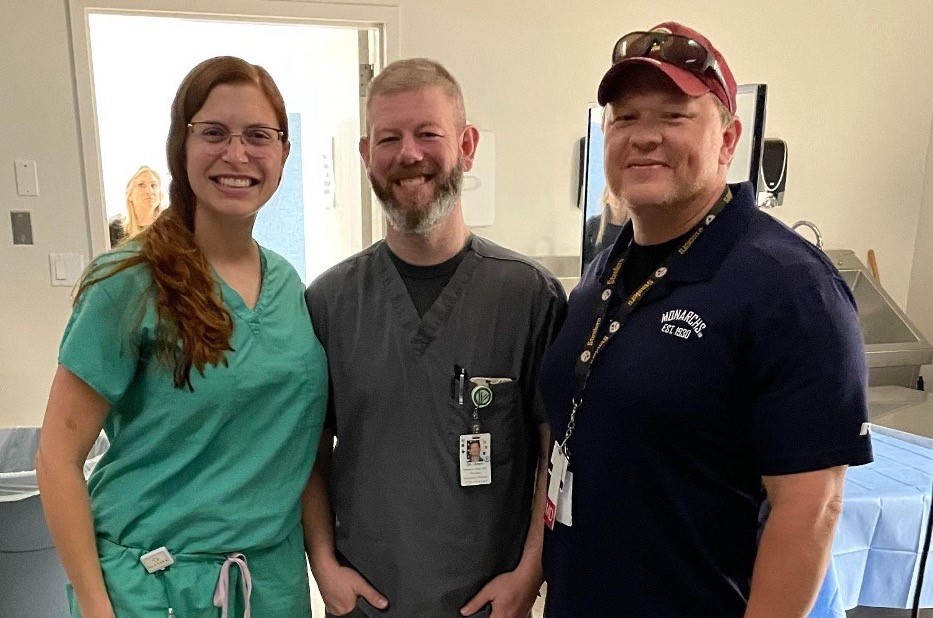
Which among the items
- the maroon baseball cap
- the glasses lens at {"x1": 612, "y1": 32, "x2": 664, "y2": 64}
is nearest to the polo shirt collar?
the maroon baseball cap

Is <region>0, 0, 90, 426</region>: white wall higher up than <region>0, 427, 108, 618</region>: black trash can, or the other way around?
<region>0, 0, 90, 426</region>: white wall

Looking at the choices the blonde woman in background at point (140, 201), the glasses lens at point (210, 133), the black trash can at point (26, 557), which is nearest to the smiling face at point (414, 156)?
the glasses lens at point (210, 133)

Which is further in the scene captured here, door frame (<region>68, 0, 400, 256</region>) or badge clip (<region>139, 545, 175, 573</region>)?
door frame (<region>68, 0, 400, 256</region>)

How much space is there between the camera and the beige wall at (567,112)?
247cm

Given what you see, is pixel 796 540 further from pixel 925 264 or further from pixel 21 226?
pixel 925 264

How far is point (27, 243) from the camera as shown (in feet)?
8.20

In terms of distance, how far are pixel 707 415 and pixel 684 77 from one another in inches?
18.0

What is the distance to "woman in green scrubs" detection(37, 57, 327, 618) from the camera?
1057 mm

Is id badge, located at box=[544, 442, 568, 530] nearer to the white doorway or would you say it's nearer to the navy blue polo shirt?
the navy blue polo shirt

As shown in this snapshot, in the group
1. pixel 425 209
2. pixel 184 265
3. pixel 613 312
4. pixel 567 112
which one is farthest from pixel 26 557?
pixel 567 112

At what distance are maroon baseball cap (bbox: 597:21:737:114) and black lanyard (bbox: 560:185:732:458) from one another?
0.46 ft

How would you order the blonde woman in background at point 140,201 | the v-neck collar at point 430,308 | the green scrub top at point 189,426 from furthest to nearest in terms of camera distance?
the blonde woman in background at point 140,201, the v-neck collar at point 430,308, the green scrub top at point 189,426

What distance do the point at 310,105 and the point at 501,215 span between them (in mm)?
1490

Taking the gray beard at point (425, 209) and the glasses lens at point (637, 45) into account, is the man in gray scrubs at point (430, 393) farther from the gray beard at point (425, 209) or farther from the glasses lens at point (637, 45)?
the glasses lens at point (637, 45)
